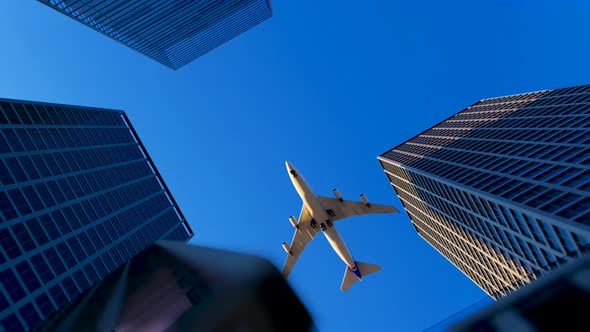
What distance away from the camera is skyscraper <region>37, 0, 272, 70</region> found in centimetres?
7475

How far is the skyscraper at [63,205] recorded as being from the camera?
2233 inches

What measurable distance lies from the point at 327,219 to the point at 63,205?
170ft

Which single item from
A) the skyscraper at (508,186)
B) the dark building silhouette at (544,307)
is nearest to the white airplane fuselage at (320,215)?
the skyscraper at (508,186)

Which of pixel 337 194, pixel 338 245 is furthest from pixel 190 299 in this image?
pixel 338 245

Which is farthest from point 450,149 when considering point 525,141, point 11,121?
point 11,121

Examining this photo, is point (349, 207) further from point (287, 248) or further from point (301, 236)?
point (287, 248)

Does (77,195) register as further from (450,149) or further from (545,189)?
(450,149)

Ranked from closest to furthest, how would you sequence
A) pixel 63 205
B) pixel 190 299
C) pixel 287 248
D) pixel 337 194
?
pixel 190 299, pixel 337 194, pixel 287 248, pixel 63 205

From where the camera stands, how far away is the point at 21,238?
5909 cm

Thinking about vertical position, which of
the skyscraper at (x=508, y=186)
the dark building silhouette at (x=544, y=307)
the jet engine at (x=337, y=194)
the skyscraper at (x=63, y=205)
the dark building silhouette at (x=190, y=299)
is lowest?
the skyscraper at (x=508, y=186)

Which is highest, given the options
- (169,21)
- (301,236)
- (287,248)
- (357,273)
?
(169,21)

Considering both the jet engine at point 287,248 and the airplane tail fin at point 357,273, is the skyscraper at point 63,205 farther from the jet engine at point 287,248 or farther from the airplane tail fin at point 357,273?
the airplane tail fin at point 357,273

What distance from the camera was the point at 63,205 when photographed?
73.2 meters

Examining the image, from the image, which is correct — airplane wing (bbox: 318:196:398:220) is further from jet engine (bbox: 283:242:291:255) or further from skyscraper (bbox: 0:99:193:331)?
skyscraper (bbox: 0:99:193:331)
